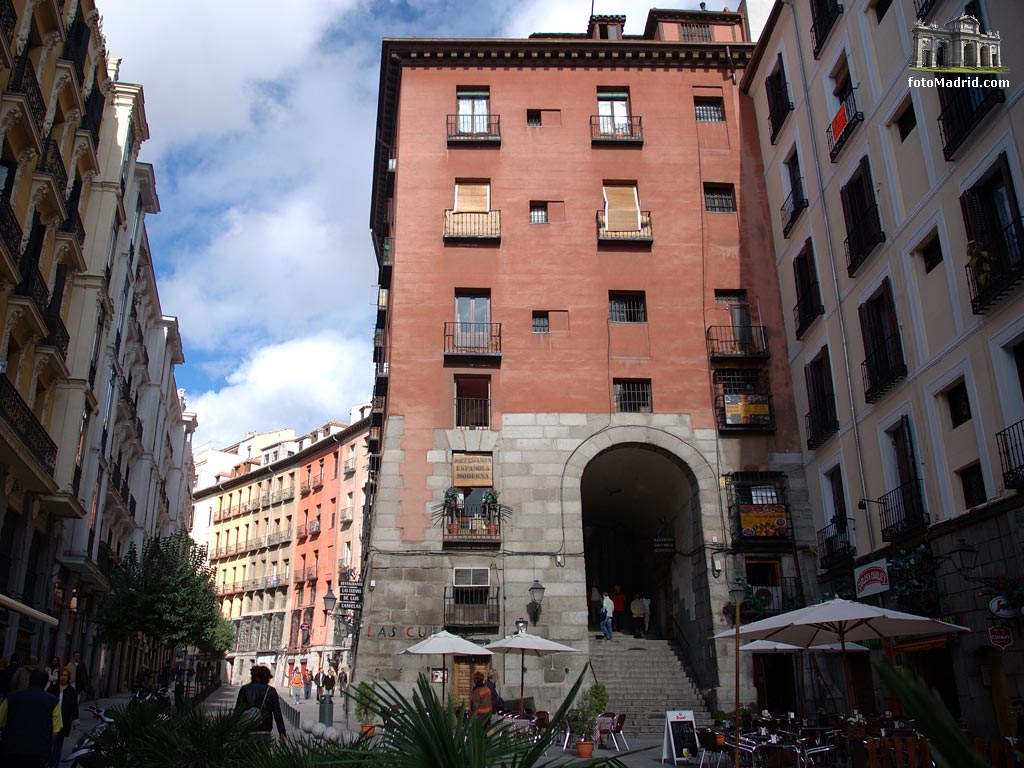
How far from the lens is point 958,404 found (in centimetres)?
1930

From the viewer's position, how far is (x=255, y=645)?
71.0 metres

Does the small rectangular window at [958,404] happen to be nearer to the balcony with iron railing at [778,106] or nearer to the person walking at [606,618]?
the balcony with iron railing at [778,106]

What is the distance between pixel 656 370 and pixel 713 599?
23.8ft

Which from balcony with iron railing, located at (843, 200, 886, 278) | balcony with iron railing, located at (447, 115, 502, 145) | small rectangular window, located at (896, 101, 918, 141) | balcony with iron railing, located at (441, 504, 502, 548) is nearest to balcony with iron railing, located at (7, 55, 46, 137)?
balcony with iron railing, located at (447, 115, 502, 145)

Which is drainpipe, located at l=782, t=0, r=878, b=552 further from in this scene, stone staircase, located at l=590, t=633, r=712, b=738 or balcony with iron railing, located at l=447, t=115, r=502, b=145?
balcony with iron railing, located at l=447, t=115, r=502, b=145

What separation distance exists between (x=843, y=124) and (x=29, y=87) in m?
20.7

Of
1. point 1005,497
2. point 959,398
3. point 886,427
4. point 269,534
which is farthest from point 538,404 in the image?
point 269,534

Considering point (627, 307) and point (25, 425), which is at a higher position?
point (627, 307)

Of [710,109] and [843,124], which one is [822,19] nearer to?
[843,124]

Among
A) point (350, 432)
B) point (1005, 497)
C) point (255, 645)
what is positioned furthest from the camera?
point (255, 645)

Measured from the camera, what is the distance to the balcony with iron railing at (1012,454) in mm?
15883

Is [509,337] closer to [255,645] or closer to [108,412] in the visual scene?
[108,412]

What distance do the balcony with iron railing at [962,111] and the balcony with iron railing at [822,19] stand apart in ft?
22.8

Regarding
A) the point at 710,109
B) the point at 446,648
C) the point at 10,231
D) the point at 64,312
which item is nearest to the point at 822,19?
the point at 710,109
